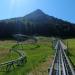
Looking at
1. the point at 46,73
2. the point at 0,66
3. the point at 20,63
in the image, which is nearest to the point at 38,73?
the point at 46,73

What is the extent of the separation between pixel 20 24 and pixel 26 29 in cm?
855

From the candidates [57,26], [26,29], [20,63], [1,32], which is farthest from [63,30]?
[20,63]

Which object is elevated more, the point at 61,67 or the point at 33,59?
the point at 33,59

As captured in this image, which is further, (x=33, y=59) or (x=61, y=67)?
(x=33, y=59)

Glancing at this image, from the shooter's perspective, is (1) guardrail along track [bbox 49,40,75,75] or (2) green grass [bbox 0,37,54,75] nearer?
(1) guardrail along track [bbox 49,40,75,75]

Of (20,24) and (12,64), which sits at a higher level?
(20,24)

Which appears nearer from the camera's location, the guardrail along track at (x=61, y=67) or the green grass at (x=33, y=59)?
the guardrail along track at (x=61, y=67)

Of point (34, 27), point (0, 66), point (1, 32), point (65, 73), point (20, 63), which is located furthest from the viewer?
point (34, 27)

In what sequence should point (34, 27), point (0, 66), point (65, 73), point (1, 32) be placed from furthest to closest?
1. point (34, 27)
2. point (1, 32)
3. point (0, 66)
4. point (65, 73)

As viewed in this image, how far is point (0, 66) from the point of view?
33.4 m

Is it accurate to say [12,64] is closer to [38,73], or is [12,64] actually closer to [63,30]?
[38,73]

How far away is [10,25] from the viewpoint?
173250 mm

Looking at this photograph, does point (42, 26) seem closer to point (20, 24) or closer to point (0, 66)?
point (20, 24)

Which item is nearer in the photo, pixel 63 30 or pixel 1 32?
pixel 1 32
